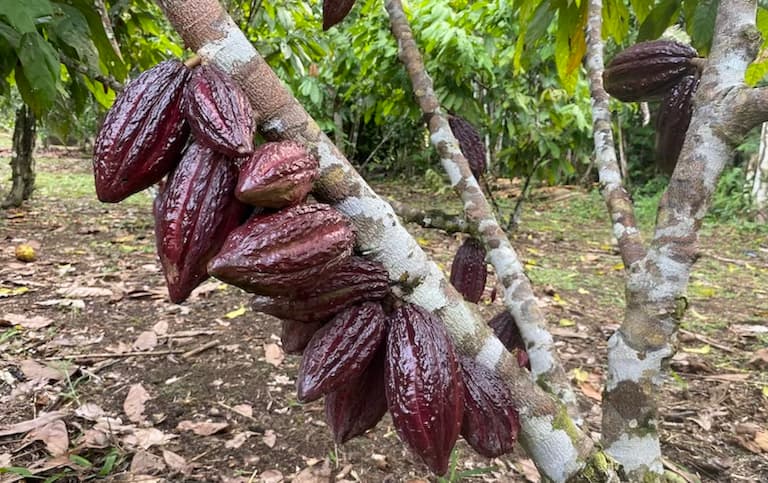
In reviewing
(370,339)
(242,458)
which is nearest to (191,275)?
(370,339)

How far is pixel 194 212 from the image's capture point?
487 millimetres

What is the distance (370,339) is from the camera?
22.0 inches

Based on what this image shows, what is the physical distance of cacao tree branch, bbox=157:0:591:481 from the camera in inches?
20.2

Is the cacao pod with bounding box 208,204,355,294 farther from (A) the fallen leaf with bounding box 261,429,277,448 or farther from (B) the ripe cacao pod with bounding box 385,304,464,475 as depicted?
(A) the fallen leaf with bounding box 261,429,277,448

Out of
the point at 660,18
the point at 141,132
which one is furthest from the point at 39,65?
the point at 660,18

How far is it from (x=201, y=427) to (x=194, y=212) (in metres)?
1.39

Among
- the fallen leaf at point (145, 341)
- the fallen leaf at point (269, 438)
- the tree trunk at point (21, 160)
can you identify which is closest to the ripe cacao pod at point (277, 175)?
the fallen leaf at point (269, 438)

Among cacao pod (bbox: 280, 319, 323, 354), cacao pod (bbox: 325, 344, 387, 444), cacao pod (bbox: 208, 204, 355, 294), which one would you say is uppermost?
cacao pod (bbox: 208, 204, 355, 294)

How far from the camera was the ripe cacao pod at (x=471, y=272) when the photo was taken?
3.67 ft

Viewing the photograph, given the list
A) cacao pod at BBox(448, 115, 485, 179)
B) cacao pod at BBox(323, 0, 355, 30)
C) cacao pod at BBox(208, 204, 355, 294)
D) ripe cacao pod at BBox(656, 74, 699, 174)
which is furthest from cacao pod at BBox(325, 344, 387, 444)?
cacao pod at BBox(448, 115, 485, 179)

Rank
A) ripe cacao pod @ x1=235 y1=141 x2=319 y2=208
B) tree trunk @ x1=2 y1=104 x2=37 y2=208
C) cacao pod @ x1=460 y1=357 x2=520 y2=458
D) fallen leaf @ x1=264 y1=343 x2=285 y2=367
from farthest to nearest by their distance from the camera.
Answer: tree trunk @ x1=2 y1=104 x2=37 y2=208 < fallen leaf @ x1=264 y1=343 x2=285 y2=367 < cacao pod @ x1=460 y1=357 x2=520 y2=458 < ripe cacao pod @ x1=235 y1=141 x2=319 y2=208

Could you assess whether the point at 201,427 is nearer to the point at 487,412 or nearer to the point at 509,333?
the point at 509,333

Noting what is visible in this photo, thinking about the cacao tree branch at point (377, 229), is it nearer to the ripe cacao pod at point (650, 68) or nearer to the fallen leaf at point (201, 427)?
the ripe cacao pod at point (650, 68)

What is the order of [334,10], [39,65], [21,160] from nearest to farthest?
[334,10] < [39,65] < [21,160]
